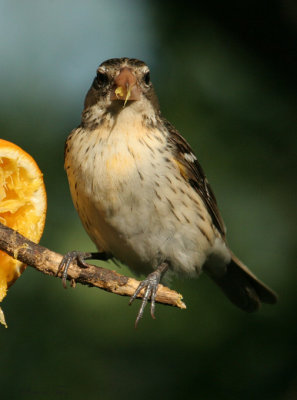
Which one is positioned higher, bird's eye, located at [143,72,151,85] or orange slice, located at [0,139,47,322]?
bird's eye, located at [143,72,151,85]

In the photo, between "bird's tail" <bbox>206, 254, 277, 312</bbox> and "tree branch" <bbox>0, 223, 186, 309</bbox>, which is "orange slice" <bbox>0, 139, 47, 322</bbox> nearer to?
"tree branch" <bbox>0, 223, 186, 309</bbox>

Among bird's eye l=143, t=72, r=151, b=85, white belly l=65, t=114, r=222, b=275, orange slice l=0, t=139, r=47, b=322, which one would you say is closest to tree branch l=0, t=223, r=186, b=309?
orange slice l=0, t=139, r=47, b=322

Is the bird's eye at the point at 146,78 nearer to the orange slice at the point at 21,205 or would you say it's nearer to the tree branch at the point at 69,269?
the orange slice at the point at 21,205

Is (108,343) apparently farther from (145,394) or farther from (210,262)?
(210,262)

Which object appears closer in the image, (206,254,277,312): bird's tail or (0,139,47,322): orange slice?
(0,139,47,322): orange slice

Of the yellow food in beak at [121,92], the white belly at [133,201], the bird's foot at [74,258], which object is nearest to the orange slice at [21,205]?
the bird's foot at [74,258]

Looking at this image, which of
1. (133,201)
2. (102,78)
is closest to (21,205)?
(133,201)
